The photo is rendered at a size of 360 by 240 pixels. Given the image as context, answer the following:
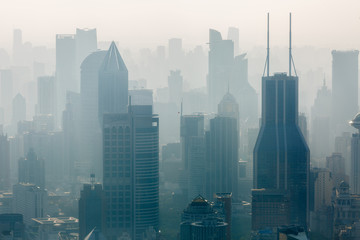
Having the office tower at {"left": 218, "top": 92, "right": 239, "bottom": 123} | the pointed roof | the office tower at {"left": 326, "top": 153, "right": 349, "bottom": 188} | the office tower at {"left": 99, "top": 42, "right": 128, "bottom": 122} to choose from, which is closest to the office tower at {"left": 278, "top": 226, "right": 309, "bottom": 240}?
the office tower at {"left": 326, "top": 153, "right": 349, "bottom": 188}

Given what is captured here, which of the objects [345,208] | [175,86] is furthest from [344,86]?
[345,208]

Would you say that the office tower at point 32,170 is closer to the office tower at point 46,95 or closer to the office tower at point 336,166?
the office tower at point 336,166

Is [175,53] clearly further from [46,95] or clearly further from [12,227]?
[12,227]

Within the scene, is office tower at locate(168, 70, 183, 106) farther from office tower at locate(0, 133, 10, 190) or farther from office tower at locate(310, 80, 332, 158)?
office tower at locate(0, 133, 10, 190)

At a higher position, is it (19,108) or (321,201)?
(19,108)

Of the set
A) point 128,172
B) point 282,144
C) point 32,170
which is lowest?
point 32,170

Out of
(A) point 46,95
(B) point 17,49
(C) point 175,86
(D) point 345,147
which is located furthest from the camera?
(B) point 17,49
